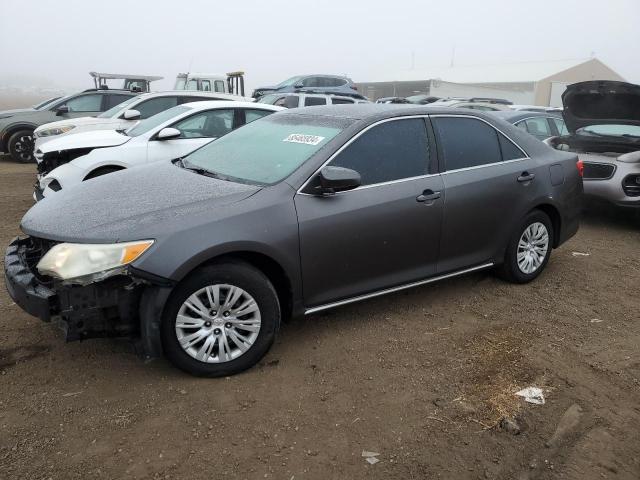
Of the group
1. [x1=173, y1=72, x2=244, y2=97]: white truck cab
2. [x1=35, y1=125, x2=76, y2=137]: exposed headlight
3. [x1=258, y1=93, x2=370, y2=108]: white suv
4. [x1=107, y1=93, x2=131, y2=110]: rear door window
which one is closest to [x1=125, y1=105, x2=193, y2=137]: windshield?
[x1=35, y1=125, x2=76, y2=137]: exposed headlight

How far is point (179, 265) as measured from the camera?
2.94 metres

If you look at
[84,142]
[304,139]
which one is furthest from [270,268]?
[84,142]

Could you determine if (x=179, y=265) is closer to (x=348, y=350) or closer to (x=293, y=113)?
(x=348, y=350)

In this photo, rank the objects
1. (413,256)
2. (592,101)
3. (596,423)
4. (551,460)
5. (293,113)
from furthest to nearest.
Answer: (592,101)
(293,113)
(413,256)
(596,423)
(551,460)

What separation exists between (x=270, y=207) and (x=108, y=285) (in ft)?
3.35

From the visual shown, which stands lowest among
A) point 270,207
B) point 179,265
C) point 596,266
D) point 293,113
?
point 596,266

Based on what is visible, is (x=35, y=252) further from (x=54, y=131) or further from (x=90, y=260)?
(x=54, y=131)

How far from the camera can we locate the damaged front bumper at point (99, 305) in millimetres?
2875

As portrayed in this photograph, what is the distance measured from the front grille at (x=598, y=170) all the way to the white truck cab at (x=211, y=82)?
12.6 m

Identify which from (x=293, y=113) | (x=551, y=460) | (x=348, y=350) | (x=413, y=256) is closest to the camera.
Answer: (x=551, y=460)

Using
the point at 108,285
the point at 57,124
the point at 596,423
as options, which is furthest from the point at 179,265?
the point at 57,124

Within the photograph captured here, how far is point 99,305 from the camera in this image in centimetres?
290

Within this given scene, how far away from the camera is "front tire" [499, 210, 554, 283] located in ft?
15.2

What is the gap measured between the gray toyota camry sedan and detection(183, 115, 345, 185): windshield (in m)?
0.02
